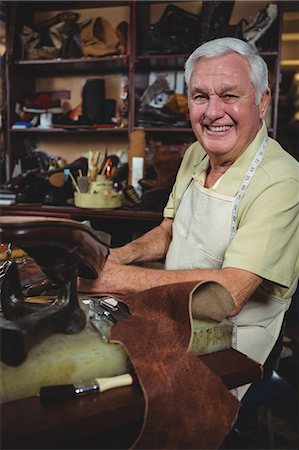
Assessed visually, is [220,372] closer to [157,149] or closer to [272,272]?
[272,272]

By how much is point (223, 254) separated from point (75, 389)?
796 mm

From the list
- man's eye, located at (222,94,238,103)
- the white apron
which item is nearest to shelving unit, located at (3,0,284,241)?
the white apron

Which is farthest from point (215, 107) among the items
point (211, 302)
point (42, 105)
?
point (42, 105)

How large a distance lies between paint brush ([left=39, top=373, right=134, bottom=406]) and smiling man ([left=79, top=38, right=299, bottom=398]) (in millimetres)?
373

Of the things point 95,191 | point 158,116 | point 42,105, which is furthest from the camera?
point 42,105

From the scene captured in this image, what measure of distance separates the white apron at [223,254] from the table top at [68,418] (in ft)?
1.98

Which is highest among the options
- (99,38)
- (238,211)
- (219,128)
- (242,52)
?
(99,38)

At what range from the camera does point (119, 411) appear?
2.65 ft

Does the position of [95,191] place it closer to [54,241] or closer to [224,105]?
[224,105]

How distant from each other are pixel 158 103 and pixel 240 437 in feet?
7.98

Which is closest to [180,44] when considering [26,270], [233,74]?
[233,74]

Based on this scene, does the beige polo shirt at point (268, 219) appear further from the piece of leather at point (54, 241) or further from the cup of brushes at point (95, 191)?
the cup of brushes at point (95, 191)

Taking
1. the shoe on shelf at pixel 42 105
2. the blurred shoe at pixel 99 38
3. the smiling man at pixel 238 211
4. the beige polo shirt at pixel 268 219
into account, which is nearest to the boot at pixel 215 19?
the blurred shoe at pixel 99 38

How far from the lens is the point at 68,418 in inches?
30.5
